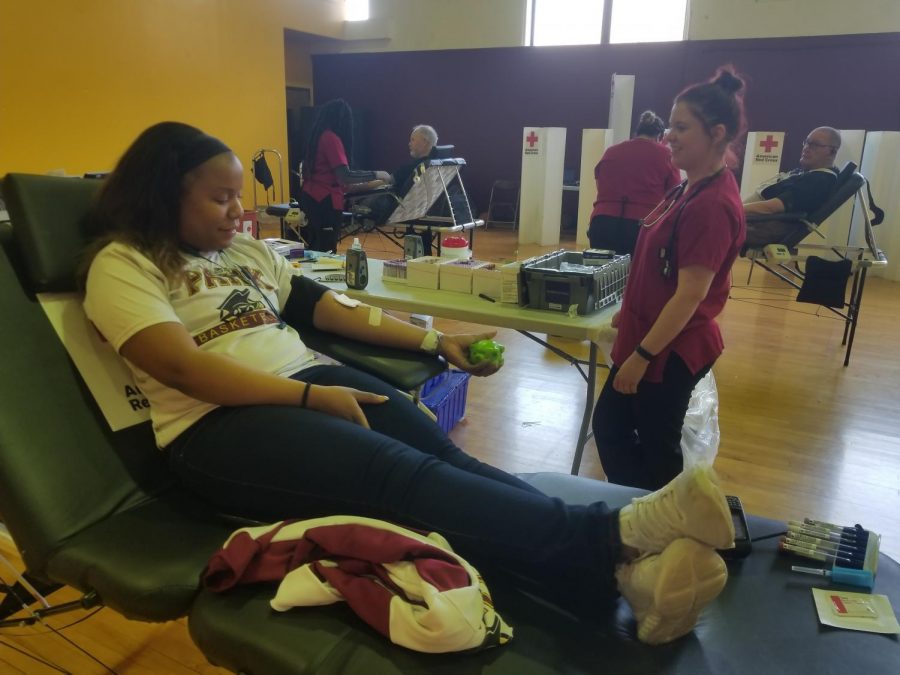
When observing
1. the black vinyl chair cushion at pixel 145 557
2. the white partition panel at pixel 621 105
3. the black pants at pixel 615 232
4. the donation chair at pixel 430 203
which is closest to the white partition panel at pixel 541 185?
the white partition panel at pixel 621 105

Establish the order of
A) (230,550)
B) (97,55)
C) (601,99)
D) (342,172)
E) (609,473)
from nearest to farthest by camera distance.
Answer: (230,550) < (609,473) < (342,172) < (97,55) < (601,99)

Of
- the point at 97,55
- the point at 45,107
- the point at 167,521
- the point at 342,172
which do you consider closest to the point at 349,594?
the point at 167,521

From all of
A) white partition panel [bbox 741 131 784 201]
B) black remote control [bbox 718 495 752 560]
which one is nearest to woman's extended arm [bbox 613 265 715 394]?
black remote control [bbox 718 495 752 560]

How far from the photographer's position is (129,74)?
6812 mm

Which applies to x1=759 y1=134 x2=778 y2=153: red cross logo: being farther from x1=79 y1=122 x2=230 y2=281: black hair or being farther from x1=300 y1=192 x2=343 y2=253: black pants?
x1=79 y1=122 x2=230 y2=281: black hair

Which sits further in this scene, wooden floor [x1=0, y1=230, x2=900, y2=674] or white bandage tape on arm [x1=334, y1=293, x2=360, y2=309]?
white bandage tape on arm [x1=334, y1=293, x2=360, y2=309]

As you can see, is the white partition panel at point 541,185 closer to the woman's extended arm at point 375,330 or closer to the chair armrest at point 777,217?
the chair armrest at point 777,217

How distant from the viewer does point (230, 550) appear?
104 cm

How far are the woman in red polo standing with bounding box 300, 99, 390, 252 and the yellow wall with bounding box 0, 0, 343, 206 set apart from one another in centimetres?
264

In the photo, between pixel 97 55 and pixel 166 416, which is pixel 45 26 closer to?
pixel 97 55

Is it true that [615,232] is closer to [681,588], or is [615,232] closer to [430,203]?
[430,203]

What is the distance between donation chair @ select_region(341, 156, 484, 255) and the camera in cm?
455

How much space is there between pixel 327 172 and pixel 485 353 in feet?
11.1

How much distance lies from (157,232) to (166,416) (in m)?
0.36
